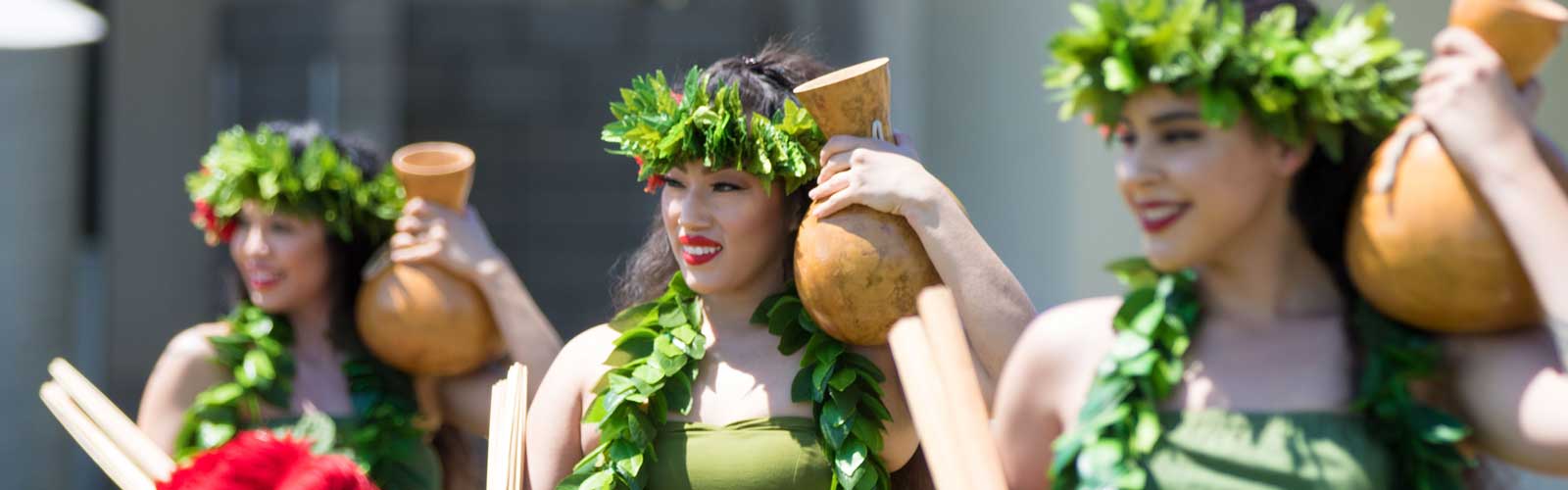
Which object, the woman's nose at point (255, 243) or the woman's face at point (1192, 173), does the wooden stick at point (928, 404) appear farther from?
the woman's nose at point (255, 243)

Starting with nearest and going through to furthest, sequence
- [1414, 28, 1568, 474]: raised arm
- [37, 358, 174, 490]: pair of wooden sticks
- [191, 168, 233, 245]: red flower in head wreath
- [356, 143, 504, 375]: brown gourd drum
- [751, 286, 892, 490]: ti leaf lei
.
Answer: [1414, 28, 1568, 474]: raised arm, [751, 286, 892, 490]: ti leaf lei, [37, 358, 174, 490]: pair of wooden sticks, [356, 143, 504, 375]: brown gourd drum, [191, 168, 233, 245]: red flower in head wreath

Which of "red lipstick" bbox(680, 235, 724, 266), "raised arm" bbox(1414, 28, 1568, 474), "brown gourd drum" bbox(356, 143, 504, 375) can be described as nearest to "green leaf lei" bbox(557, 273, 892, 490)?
"red lipstick" bbox(680, 235, 724, 266)

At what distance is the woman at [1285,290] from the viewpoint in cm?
205

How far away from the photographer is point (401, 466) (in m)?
3.94

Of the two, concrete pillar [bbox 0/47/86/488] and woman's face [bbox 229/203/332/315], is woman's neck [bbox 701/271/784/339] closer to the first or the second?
woman's face [bbox 229/203/332/315]

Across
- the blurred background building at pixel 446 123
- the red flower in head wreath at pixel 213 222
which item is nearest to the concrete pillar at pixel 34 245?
the blurred background building at pixel 446 123

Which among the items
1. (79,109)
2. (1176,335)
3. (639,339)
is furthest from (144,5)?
(1176,335)

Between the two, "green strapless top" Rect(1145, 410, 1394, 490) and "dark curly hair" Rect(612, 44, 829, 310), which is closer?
"green strapless top" Rect(1145, 410, 1394, 490)

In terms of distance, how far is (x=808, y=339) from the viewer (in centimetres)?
295

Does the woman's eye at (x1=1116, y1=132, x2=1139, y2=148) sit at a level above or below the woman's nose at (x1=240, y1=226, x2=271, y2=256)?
above

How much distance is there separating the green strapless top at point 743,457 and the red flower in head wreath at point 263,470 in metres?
0.44

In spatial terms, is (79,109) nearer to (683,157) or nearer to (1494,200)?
(683,157)

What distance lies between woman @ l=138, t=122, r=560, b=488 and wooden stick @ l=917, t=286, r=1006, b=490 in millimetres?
1554

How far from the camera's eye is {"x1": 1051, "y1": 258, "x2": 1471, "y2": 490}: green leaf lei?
2115mm
